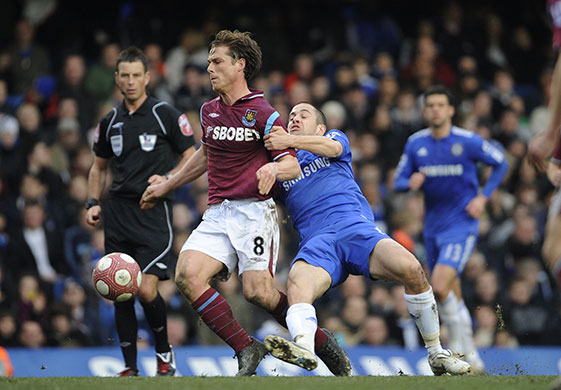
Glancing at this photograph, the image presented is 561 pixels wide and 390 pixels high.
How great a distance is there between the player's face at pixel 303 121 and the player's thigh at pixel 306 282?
46.2 inches

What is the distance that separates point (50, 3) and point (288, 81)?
12.7 feet

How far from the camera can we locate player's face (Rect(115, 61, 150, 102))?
27.5ft

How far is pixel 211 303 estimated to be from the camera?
23.5 ft

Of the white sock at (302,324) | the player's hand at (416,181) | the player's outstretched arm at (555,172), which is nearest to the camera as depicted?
the player's outstretched arm at (555,172)

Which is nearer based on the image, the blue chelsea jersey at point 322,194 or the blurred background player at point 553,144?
the blurred background player at point 553,144

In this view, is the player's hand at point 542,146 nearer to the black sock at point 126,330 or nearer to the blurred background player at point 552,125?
the blurred background player at point 552,125

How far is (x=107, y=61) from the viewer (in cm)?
1359

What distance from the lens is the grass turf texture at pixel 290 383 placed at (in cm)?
577

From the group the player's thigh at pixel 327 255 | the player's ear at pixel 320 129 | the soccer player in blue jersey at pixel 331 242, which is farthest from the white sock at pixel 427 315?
the player's ear at pixel 320 129

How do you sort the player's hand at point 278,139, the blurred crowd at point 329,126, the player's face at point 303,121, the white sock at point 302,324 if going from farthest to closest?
the blurred crowd at point 329,126 → the player's face at point 303,121 → the player's hand at point 278,139 → the white sock at point 302,324

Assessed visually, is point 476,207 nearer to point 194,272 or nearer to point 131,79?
point 131,79

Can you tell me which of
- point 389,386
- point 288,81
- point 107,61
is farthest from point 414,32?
point 389,386

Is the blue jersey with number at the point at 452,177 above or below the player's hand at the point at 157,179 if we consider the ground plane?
below

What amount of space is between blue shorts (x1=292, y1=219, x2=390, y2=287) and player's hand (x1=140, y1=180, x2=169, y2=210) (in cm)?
144
